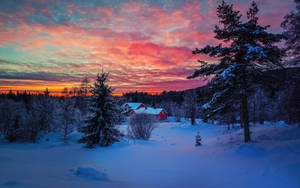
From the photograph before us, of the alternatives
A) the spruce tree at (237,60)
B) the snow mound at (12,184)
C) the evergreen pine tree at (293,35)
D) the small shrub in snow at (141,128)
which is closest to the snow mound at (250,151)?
the spruce tree at (237,60)

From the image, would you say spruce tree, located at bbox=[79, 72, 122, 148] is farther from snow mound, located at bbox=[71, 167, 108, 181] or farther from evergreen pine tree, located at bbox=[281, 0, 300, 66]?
evergreen pine tree, located at bbox=[281, 0, 300, 66]

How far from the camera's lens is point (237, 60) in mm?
11656

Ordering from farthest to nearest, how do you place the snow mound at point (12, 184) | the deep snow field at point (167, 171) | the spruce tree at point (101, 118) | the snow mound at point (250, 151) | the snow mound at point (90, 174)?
the spruce tree at point (101, 118)
the snow mound at point (250, 151)
the snow mound at point (90, 174)
the deep snow field at point (167, 171)
the snow mound at point (12, 184)

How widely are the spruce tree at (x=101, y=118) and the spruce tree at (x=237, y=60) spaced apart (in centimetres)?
779

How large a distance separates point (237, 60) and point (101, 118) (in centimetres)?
1193

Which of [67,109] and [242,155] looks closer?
[242,155]

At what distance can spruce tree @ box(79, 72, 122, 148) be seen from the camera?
13.3 metres

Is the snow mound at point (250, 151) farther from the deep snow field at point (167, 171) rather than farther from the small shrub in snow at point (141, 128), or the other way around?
the small shrub in snow at point (141, 128)

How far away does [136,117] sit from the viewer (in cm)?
2461

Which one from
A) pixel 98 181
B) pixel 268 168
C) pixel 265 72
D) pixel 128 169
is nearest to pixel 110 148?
pixel 128 169

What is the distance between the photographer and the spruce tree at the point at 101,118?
13336 millimetres

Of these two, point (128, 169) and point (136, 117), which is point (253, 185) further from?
point (136, 117)

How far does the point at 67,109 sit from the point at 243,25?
23.4 meters

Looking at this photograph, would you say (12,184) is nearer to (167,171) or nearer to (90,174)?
(90,174)
